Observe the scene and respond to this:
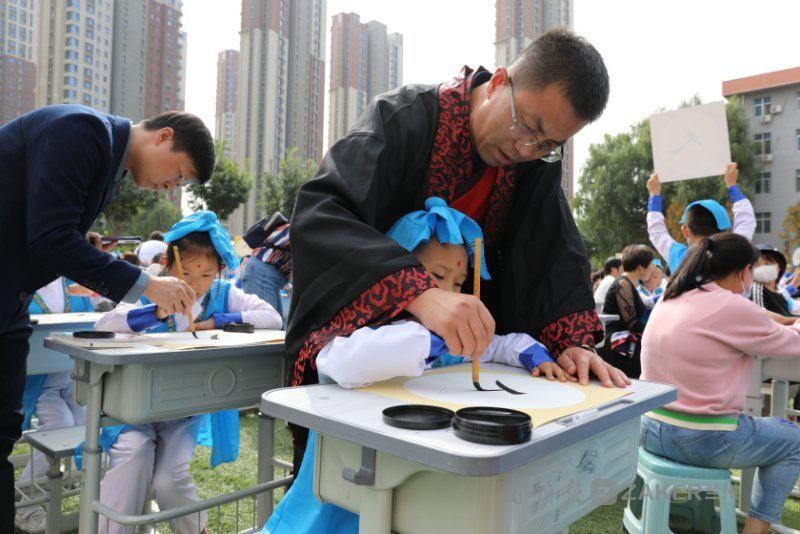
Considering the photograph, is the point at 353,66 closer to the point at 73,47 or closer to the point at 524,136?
the point at 73,47

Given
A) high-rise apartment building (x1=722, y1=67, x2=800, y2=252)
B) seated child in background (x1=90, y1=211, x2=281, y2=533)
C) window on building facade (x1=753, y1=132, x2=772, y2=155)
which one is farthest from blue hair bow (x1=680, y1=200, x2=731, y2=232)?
window on building facade (x1=753, y1=132, x2=772, y2=155)

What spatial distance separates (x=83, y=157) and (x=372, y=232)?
3.52ft

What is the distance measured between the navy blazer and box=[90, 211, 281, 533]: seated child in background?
319 millimetres

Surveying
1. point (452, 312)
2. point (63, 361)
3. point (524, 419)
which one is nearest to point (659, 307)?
point (452, 312)

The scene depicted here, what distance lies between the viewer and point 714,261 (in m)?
2.55

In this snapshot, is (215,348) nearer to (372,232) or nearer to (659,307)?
(372,232)

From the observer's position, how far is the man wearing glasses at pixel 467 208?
48.4 inches

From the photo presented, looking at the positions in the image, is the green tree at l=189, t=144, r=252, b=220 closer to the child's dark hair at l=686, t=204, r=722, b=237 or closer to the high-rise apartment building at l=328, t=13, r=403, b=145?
the child's dark hair at l=686, t=204, r=722, b=237

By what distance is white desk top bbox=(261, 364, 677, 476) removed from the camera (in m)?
0.76

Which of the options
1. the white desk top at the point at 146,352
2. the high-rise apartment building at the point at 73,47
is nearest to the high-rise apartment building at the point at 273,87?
the high-rise apartment building at the point at 73,47

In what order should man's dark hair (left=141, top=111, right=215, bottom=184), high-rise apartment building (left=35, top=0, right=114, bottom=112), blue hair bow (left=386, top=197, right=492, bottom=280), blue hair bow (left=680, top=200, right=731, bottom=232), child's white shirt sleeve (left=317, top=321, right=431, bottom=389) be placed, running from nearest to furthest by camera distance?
child's white shirt sleeve (left=317, top=321, right=431, bottom=389), blue hair bow (left=386, top=197, right=492, bottom=280), man's dark hair (left=141, top=111, right=215, bottom=184), blue hair bow (left=680, top=200, right=731, bottom=232), high-rise apartment building (left=35, top=0, right=114, bottom=112)

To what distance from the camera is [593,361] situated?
58.1 inches

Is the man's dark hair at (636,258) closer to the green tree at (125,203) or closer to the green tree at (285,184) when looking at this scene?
the green tree at (125,203)

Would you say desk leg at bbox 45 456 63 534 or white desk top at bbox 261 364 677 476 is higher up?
white desk top at bbox 261 364 677 476
